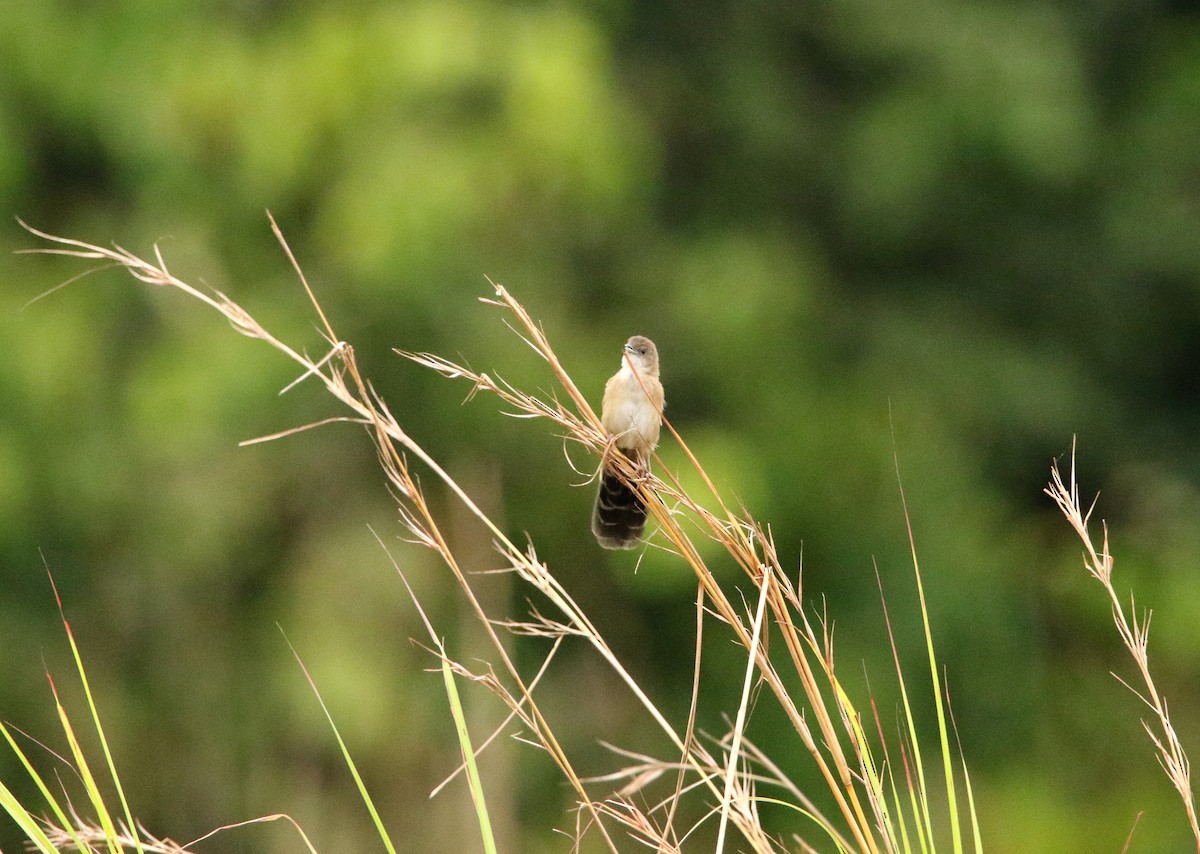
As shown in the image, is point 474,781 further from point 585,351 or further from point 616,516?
point 585,351

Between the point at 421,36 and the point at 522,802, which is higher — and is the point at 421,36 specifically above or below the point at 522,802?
above

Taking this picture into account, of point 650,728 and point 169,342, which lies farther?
point 650,728

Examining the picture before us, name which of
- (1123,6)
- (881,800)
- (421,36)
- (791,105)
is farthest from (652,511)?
(1123,6)

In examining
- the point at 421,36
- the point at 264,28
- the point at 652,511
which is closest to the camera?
the point at 652,511

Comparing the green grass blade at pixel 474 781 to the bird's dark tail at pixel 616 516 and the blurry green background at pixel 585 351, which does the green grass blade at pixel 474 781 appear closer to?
the bird's dark tail at pixel 616 516

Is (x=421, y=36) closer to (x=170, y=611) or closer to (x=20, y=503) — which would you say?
(x=20, y=503)

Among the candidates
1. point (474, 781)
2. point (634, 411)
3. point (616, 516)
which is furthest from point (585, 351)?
point (474, 781)
